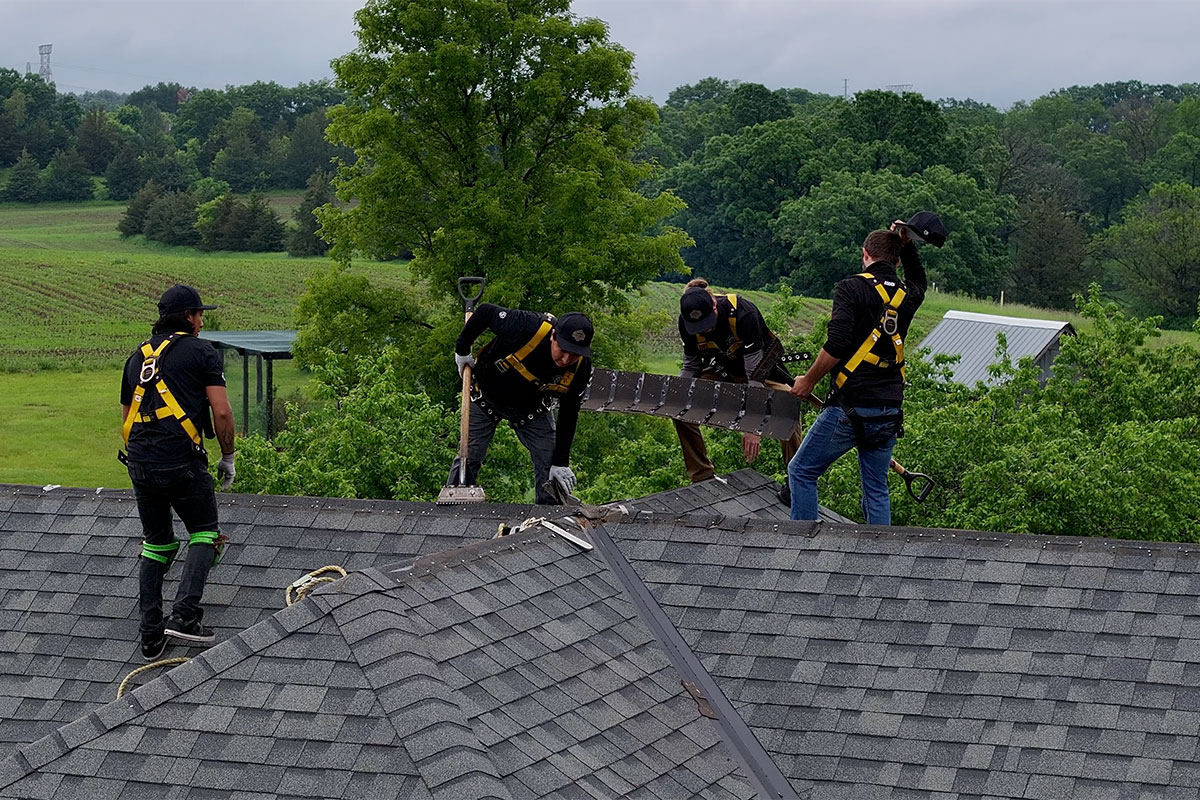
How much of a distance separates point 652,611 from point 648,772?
1541mm

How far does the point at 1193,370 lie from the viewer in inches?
944

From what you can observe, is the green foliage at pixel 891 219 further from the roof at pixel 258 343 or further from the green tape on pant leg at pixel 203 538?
the green tape on pant leg at pixel 203 538

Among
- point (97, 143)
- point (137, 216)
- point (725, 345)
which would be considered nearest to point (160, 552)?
point (725, 345)

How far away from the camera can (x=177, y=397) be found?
873 centimetres

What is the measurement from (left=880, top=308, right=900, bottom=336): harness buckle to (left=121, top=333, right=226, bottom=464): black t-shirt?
4.27m

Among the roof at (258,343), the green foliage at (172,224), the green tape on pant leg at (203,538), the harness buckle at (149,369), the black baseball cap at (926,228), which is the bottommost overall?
the green foliage at (172,224)

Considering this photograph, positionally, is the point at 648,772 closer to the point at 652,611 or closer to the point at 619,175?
the point at 652,611

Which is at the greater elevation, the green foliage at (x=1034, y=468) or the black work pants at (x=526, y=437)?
the black work pants at (x=526, y=437)

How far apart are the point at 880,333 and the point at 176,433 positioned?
179 inches

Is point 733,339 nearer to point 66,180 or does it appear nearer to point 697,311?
point 697,311

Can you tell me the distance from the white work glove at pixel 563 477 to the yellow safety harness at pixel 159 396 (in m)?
2.76

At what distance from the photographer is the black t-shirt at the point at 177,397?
8.69 meters

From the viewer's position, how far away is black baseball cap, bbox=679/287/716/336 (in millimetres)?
11539

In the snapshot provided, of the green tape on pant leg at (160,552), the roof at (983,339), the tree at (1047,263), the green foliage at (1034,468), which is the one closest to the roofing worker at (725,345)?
the green tape on pant leg at (160,552)
